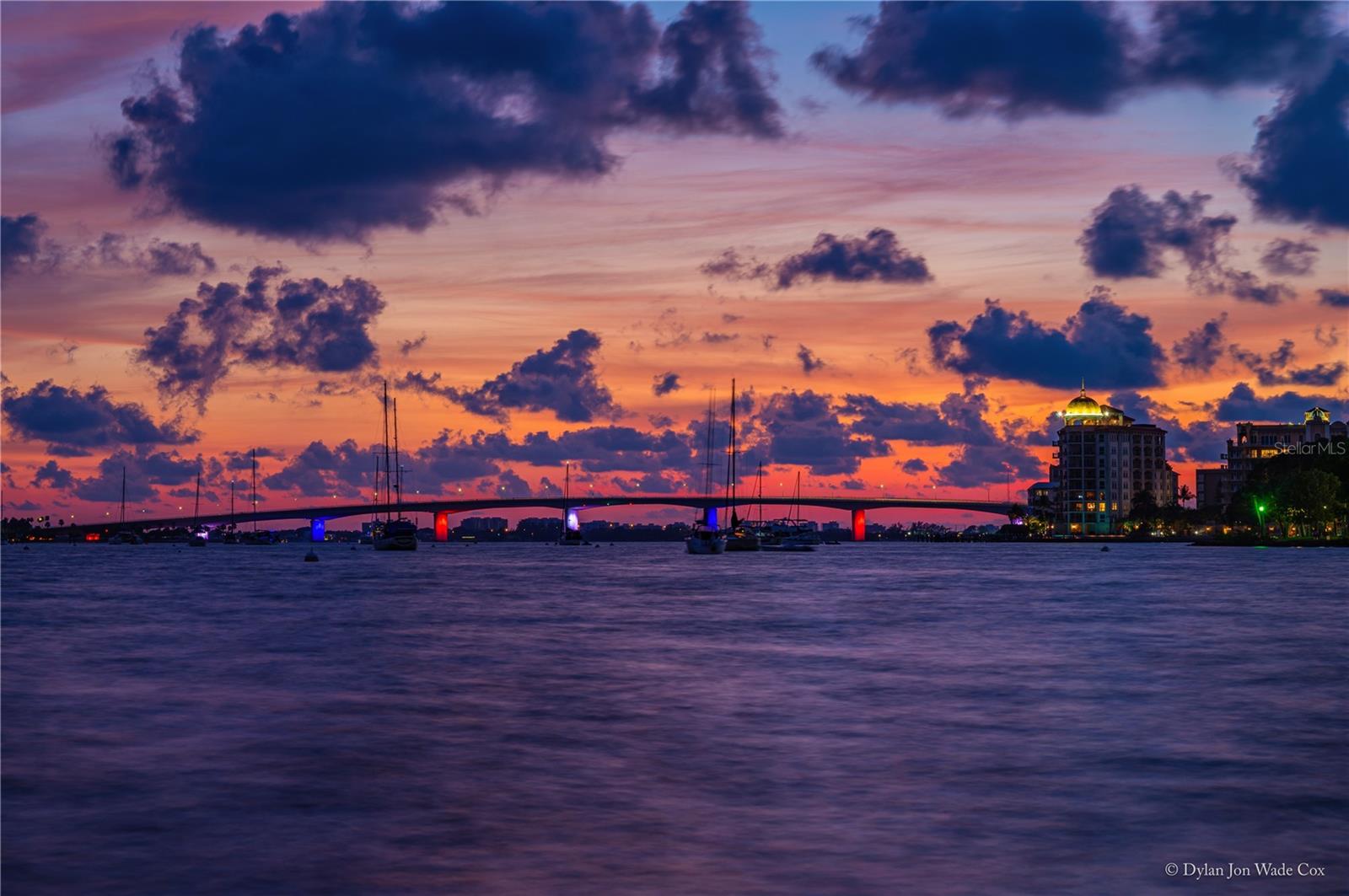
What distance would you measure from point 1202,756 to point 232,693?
22.3 metres

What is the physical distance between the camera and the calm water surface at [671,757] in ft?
→ 50.8

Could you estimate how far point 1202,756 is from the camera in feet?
76.7

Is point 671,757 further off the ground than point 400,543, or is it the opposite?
point 671,757

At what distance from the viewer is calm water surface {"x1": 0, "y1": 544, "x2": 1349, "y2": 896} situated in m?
15.5

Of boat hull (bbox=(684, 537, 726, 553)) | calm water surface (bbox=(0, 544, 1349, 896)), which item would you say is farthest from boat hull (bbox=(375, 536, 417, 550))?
calm water surface (bbox=(0, 544, 1349, 896))

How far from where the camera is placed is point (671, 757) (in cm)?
2323

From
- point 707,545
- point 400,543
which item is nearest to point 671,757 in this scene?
point 707,545

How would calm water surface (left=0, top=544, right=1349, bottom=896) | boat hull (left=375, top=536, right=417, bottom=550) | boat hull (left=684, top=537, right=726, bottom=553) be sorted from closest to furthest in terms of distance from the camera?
calm water surface (left=0, top=544, right=1349, bottom=896), boat hull (left=684, top=537, right=726, bottom=553), boat hull (left=375, top=536, right=417, bottom=550)

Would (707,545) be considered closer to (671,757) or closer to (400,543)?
(400,543)

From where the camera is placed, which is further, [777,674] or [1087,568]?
[1087,568]

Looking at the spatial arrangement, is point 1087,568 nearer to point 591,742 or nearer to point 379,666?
point 379,666

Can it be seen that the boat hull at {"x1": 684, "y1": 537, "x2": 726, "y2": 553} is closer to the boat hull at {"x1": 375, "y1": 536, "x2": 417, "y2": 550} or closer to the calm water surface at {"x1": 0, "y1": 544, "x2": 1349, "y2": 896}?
the boat hull at {"x1": 375, "y1": 536, "x2": 417, "y2": 550}

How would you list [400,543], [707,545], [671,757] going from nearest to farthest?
[671,757], [707,545], [400,543]

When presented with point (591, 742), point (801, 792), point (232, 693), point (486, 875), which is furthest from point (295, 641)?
point (486, 875)
